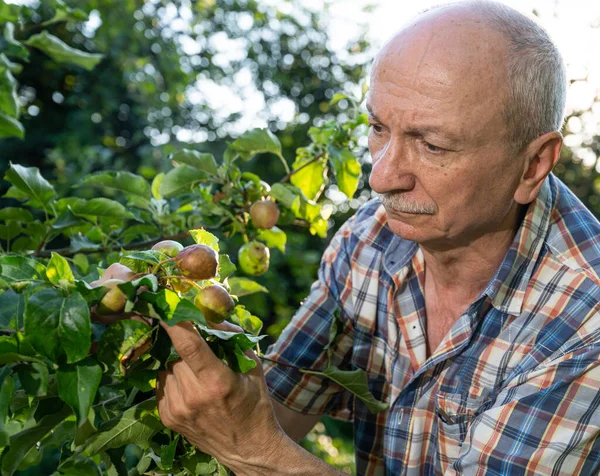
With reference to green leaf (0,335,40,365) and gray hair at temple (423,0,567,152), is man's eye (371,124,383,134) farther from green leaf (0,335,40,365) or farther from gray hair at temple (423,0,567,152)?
green leaf (0,335,40,365)

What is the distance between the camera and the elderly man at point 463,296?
1426 mm

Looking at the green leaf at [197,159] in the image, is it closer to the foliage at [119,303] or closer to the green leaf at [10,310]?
the foliage at [119,303]

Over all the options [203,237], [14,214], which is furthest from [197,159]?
[203,237]

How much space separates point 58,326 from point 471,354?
3.23 feet

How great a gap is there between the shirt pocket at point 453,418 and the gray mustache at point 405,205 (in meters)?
0.41

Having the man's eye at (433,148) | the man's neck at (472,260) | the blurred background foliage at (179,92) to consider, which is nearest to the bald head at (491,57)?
the man's eye at (433,148)

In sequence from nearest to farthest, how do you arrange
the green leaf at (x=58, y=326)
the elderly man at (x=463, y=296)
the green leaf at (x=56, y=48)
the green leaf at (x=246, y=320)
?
1. the green leaf at (x=58, y=326)
2. the green leaf at (x=246, y=320)
3. the elderly man at (x=463, y=296)
4. the green leaf at (x=56, y=48)

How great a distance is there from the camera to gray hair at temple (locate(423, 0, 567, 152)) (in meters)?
1.50

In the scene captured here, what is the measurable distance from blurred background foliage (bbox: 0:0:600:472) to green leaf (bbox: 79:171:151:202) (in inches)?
84.3

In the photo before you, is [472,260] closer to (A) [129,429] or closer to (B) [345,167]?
(B) [345,167]

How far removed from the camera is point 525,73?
1.51 m

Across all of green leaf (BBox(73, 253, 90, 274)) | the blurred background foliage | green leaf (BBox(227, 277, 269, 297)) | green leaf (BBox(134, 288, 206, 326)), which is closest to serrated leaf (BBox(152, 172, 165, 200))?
green leaf (BBox(73, 253, 90, 274))

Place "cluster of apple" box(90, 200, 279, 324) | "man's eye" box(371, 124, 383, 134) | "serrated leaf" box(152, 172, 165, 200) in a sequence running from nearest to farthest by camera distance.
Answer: "cluster of apple" box(90, 200, 279, 324) < "man's eye" box(371, 124, 383, 134) < "serrated leaf" box(152, 172, 165, 200)

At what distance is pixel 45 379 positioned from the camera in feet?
3.18
